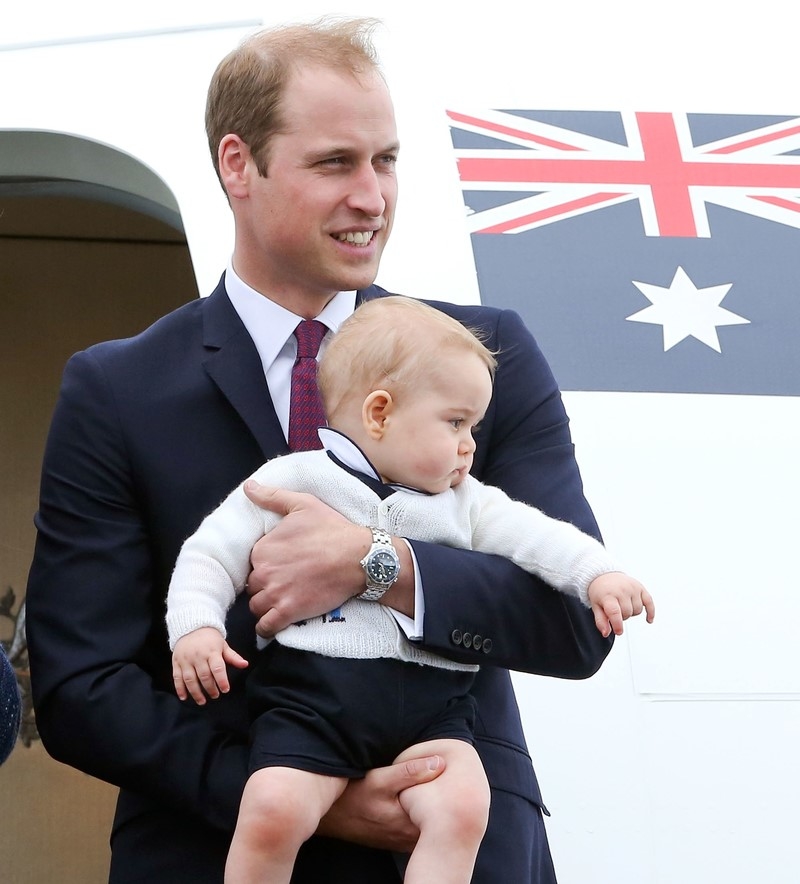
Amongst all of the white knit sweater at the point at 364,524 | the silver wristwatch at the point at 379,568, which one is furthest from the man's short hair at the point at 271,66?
the silver wristwatch at the point at 379,568

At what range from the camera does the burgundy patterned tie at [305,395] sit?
2.03m

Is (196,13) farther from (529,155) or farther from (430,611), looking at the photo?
(430,611)

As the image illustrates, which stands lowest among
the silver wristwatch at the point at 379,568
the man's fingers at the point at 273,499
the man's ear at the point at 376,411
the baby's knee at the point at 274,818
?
the baby's knee at the point at 274,818

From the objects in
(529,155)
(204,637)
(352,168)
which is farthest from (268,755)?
(529,155)

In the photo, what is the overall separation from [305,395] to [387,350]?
8.3 inches

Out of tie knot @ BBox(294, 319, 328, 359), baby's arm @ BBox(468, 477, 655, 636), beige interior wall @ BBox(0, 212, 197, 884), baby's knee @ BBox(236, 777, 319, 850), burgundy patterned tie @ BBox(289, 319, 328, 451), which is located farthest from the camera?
beige interior wall @ BBox(0, 212, 197, 884)

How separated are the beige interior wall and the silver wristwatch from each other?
3.94 metres

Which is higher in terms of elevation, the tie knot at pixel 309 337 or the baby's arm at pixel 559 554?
the tie knot at pixel 309 337

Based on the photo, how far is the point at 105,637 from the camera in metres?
1.98

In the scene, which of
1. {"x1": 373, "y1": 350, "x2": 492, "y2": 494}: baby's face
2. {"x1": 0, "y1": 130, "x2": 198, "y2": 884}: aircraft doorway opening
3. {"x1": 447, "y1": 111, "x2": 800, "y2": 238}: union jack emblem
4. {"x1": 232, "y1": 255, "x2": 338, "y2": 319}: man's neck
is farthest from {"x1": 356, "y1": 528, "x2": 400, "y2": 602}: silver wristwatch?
{"x1": 0, "y1": 130, "x2": 198, "y2": 884}: aircraft doorway opening

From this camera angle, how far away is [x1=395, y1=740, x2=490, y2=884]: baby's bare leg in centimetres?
173

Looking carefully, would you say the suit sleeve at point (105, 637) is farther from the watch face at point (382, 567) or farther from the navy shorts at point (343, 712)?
the watch face at point (382, 567)

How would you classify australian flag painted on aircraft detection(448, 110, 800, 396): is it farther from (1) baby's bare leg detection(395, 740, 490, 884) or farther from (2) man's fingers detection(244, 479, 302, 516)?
(1) baby's bare leg detection(395, 740, 490, 884)

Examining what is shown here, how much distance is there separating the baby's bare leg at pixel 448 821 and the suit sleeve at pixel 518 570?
0.16 metres
